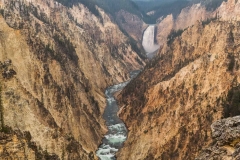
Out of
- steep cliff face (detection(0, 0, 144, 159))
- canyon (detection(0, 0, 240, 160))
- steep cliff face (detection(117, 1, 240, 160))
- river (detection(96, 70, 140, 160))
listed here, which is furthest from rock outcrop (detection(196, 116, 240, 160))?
river (detection(96, 70, 140, 160))

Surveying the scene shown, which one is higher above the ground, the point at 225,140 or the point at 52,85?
the point at 52,85

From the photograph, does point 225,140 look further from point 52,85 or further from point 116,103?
point 116,103

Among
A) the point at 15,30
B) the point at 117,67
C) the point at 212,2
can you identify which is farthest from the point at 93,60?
the point at 212,2

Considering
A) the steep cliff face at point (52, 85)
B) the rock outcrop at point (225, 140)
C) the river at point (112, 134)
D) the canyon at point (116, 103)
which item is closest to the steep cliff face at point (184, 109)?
the canyon at point (116, 103)

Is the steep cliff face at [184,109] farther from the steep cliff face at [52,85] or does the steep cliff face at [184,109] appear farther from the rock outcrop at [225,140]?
the rock outcrop at [225,140]

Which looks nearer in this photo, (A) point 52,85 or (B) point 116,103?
(A) point 52,85

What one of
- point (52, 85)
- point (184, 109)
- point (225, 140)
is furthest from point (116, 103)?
point (225, 140)

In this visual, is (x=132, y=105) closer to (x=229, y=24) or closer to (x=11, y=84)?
(x=229, y=24)
